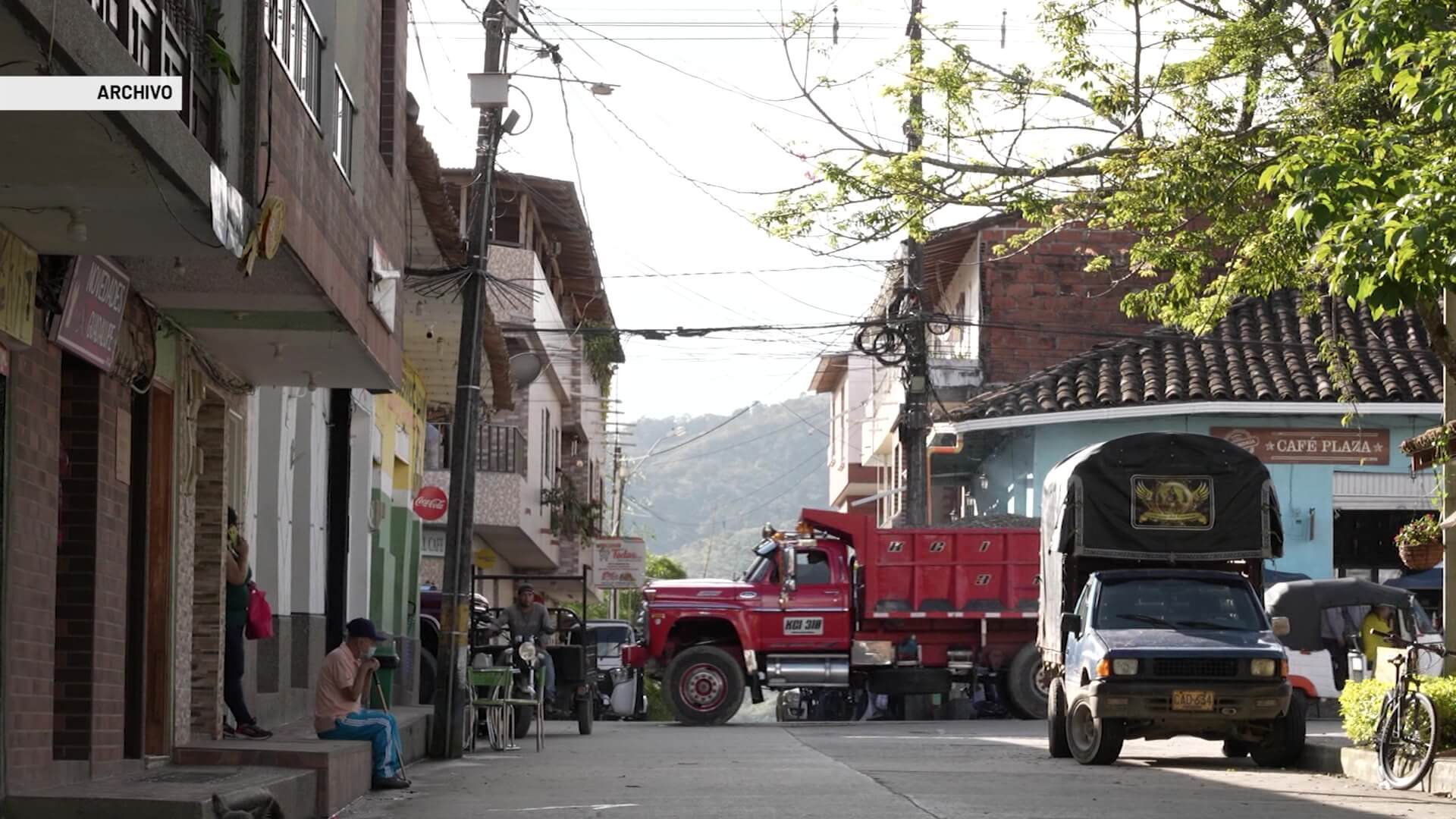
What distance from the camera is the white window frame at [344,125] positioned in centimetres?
1612

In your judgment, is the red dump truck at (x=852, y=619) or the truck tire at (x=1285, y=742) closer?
the truck tire at (x=1285, y=742)

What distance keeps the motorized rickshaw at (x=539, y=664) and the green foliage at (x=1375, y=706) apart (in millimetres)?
8914

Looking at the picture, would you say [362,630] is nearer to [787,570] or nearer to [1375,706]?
[1375,706]

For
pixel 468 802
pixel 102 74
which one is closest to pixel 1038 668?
pixel 468 802

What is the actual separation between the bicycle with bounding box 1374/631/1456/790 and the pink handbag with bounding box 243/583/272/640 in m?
8.83

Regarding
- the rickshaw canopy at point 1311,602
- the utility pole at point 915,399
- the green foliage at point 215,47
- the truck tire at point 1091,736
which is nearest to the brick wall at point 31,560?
the green foliage at point 215,47

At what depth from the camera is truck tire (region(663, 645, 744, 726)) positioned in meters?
29.7

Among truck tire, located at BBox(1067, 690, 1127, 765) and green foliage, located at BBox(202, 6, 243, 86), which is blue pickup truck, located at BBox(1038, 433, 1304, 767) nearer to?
truck tire, located at BBox(1067, 690, 1127, 765)

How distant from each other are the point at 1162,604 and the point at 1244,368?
1546 centimetres

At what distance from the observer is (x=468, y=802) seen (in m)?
14.9

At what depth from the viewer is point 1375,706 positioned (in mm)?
17016

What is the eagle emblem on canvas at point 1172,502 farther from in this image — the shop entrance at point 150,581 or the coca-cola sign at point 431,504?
the coca-cola sign at point 431,504

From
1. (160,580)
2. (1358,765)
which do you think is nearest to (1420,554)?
(1358,765)

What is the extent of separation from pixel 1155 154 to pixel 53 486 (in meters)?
9.90
